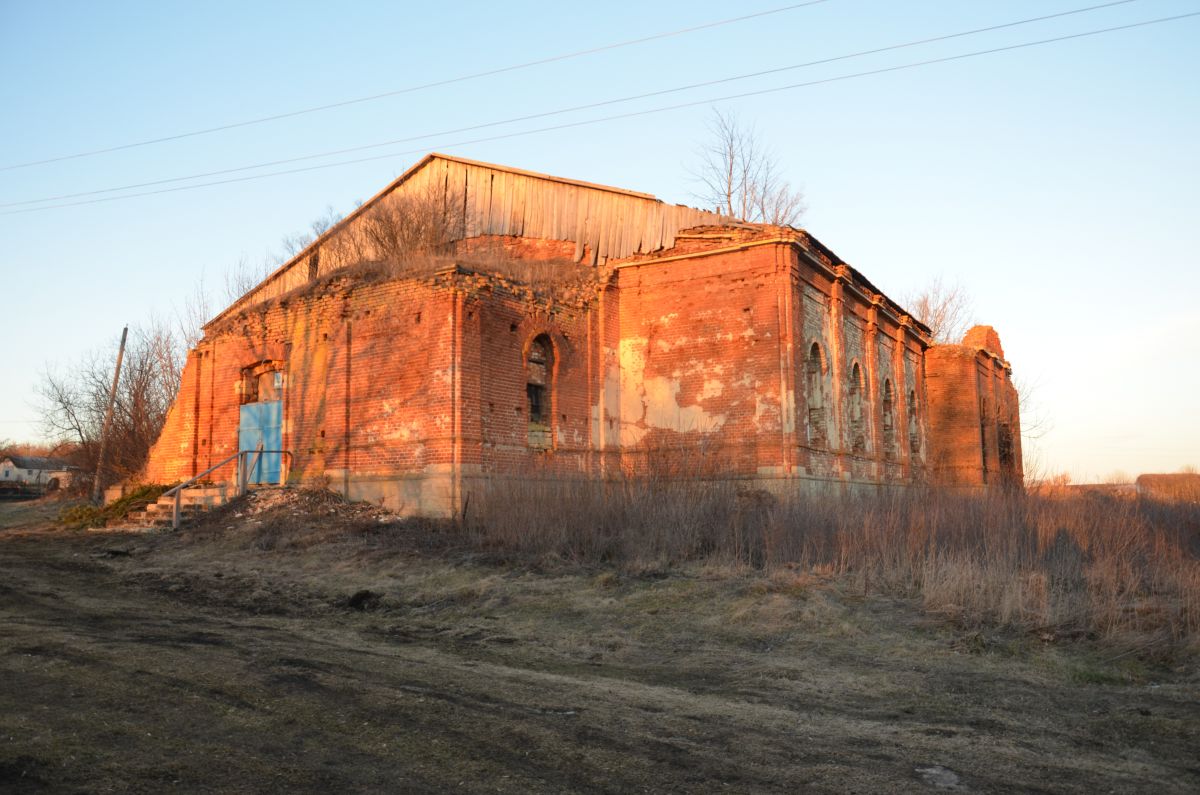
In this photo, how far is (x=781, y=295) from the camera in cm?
1712

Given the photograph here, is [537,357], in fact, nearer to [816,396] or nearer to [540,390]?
[540,390]

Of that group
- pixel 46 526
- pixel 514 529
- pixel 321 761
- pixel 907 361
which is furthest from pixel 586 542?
pixel 907 361

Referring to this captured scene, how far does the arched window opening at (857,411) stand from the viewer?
20781 mm

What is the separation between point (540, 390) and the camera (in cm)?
1725

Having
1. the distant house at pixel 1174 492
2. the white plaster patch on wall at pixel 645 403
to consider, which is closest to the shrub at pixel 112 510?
the white plaster patch on wall at pixel 645 403

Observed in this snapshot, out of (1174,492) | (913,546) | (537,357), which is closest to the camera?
(913,546)

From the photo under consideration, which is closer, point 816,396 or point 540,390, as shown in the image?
point 540,390

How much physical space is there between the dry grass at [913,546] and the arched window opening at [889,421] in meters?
7.77

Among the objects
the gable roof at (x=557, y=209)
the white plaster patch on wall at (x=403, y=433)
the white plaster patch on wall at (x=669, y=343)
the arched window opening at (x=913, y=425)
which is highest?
the gable roof at (x=557, y=209)

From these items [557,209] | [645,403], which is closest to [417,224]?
[557,209]

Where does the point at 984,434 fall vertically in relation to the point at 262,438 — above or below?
above

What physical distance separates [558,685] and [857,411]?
16137 mm

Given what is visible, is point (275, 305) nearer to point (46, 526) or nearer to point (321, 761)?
point (46, 526)

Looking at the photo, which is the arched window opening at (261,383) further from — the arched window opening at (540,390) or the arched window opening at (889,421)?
the arched window opening at (889,421)
